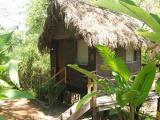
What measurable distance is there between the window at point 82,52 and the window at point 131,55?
1.64 meters

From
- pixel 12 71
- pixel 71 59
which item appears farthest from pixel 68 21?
pixel 12 71

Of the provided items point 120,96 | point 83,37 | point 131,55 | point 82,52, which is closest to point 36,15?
point 82,52

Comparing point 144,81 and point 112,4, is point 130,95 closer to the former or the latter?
point 144,81

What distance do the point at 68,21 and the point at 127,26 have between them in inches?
81.0

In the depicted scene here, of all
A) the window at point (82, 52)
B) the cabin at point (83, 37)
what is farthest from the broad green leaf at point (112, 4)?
the window at point (82, 52)

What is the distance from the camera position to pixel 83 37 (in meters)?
10.3

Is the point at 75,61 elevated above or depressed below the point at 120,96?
below

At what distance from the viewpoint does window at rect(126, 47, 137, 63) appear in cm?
1258

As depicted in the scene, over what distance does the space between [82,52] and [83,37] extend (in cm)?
184

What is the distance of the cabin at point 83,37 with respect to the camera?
10508 mm

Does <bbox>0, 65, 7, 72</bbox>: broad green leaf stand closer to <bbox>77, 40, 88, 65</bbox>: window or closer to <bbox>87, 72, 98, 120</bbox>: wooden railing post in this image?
<bbox>87, 72, 98, 120</bbox>: wooden railing post

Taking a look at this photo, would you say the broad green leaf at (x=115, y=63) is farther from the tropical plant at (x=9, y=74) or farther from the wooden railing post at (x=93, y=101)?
the wooden railing post at (x=93, y=101)

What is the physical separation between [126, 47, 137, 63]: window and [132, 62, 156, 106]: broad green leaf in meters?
9.48

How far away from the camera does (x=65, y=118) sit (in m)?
8.39
